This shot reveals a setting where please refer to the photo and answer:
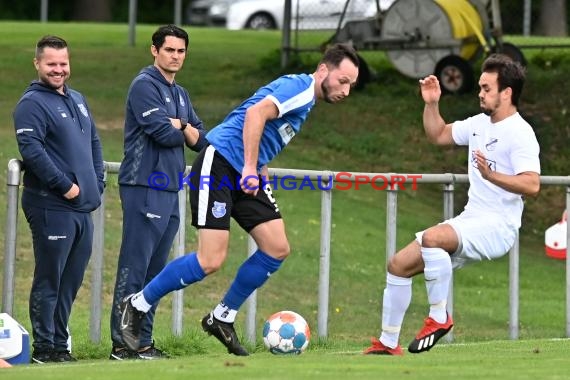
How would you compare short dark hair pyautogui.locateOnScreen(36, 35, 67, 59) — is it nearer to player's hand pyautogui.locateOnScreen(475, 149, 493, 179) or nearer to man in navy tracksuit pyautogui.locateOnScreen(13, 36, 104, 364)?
man in navy tracksuit pyautogui.locateOnScreen(13, 36, 104, 364)

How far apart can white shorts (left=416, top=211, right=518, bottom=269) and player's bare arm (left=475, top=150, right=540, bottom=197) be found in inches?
10.6

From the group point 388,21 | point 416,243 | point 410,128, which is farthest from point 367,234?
point 416,243

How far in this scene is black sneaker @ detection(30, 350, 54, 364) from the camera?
10023mm

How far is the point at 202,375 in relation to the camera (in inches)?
330

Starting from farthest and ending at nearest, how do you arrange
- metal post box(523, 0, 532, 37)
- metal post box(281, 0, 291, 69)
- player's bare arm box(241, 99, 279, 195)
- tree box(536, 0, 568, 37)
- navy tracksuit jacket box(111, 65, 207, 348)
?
tree box(536, 0, 568, 37), metal post box(523, 0, 532, 37), metal post box(281, 0, 291, 69), navy tracksuit jacket box(111, 65, 207, 348), player's bare arm box(241, 99, 279, 195)

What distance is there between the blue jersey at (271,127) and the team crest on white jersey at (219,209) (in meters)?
0.25

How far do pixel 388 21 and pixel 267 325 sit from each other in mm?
14010

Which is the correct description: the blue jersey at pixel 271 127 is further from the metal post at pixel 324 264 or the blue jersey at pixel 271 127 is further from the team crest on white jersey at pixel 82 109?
the metal post at pixel 324 264

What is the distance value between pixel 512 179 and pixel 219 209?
1794 millimetres

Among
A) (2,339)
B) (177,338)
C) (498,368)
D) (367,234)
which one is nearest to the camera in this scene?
(498,368)

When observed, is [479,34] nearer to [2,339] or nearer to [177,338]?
[177,338]

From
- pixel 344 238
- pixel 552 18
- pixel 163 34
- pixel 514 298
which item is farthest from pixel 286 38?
pixel 163 34

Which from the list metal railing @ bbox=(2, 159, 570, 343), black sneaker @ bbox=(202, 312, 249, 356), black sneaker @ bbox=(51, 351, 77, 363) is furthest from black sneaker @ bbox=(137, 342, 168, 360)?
metal railing @ bbox=(2, 159, 570, 343)

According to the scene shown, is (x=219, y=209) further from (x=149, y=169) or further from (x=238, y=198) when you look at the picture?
(x=149, y=169)
